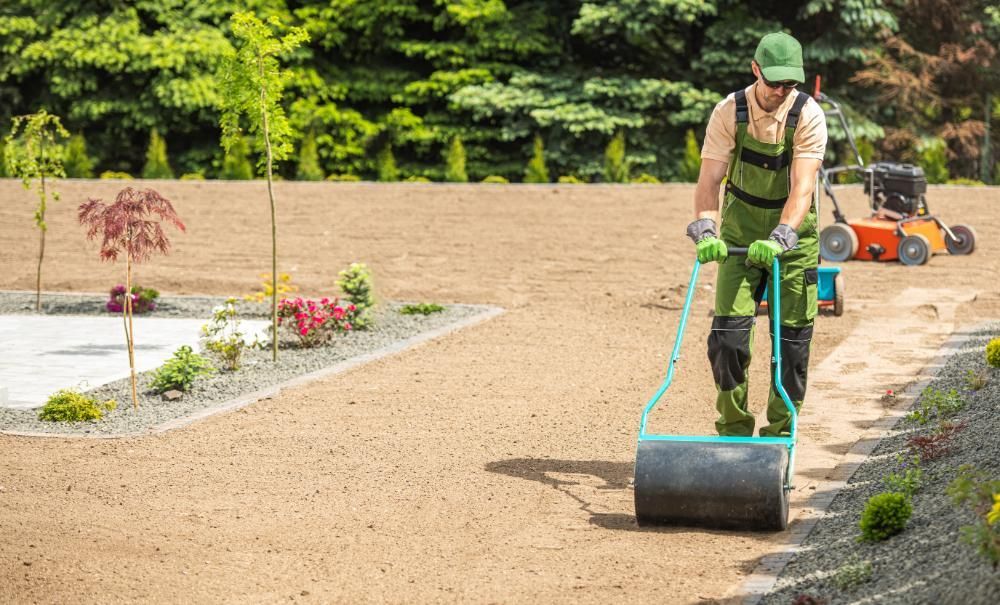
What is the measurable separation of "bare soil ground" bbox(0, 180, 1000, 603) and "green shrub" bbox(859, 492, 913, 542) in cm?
46

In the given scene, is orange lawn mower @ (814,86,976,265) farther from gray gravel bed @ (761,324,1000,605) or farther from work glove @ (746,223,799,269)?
work glove @ (746,223,799,269)

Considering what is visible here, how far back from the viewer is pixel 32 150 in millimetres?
13836

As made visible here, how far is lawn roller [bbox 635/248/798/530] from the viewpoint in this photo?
19.1ft

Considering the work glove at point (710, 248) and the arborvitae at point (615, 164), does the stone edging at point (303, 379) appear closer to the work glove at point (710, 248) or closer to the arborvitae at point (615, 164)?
the work glove at point (710, 248)

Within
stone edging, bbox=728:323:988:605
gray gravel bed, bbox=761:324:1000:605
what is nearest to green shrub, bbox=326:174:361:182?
stone edging, bbox=728:323:988:605

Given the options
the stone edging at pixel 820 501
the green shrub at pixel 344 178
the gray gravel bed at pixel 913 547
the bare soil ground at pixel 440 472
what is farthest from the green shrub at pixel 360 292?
the green shrub at pixel 344 178

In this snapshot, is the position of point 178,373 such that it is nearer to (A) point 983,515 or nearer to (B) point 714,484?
(B) point 714,484

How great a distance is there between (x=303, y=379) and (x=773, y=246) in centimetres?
493

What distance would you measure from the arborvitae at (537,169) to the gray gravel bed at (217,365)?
9.30 m

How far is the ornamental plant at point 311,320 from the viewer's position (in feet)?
37.8

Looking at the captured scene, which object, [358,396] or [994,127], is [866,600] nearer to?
[358,396]

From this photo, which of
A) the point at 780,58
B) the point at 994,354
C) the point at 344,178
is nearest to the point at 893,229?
the point at 994,354

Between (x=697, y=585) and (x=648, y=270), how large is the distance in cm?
1071

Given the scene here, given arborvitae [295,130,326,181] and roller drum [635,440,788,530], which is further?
arborvitae [295,130,326,181]
